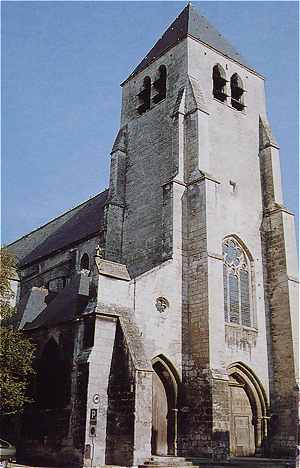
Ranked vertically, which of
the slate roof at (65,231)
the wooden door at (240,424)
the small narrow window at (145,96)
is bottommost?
the wooden door at (240,424)

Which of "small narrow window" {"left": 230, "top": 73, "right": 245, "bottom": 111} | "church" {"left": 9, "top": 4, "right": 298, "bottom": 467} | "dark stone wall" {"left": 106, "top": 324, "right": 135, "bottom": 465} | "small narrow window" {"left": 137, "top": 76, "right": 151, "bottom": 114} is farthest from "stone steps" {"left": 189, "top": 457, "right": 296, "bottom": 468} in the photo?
"small narrow window" {"left": 137, "top": 76, "right": 151, "bottom": 114}

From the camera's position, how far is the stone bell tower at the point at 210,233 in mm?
17359

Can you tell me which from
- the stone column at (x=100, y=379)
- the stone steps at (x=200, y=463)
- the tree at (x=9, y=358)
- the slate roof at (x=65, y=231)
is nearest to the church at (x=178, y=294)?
the stone column at (x=100, y=379)

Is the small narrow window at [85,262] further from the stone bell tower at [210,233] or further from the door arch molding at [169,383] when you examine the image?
the door arch molding at [169,383]

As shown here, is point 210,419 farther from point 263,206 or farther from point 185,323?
point 263,206

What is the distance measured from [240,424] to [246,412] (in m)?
0.57

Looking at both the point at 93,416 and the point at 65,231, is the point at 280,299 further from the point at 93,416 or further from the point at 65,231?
the point at 65,231

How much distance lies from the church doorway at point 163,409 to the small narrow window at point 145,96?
1280cm

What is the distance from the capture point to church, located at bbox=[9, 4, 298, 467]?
50.3 feet

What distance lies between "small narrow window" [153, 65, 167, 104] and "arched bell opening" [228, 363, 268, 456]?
1257cm

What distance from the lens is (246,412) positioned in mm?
19094

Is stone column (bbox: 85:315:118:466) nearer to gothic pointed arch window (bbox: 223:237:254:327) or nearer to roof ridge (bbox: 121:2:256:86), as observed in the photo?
gothic pointed arch window (bbox: 223:237:254:327)

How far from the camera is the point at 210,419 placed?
15914 mm

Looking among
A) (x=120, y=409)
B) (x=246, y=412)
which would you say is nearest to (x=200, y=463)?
(x=120, y=409)
